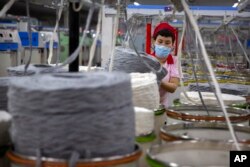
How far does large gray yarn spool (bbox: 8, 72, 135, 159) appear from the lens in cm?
75

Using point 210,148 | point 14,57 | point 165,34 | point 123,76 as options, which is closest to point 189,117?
point 210,148

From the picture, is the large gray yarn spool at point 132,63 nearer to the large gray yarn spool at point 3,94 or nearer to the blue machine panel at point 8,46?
the large gray yarn spool at point 3,94

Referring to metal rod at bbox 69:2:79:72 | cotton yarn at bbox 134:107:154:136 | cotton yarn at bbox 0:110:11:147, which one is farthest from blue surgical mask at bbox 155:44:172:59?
cotton yarn at bbox 0:110:11:147

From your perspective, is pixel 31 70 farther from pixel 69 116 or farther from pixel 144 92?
pixel 69 116

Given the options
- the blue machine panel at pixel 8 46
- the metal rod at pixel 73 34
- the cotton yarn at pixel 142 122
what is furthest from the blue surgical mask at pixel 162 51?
the blue machine panel at pixel 8 46

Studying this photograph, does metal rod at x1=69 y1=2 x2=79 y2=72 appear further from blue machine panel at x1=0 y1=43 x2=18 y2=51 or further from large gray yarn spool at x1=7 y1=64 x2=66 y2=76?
blue machine panel at x1=0 y1=43 x2=18 y2=51

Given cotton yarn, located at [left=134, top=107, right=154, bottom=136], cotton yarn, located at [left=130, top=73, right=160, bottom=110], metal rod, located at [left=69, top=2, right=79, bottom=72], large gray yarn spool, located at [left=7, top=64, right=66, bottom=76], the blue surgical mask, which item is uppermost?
metal rod, located at [left=69, top=2, right=79, bottom=72]

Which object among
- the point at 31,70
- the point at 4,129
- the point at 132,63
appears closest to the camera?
the point at 4,129

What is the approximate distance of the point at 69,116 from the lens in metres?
0.75

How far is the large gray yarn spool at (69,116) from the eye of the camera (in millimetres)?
748

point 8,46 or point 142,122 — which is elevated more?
point 8,46

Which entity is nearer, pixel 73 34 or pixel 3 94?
pixel 3 94

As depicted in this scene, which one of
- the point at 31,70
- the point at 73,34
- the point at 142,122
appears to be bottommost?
the point at 142,122

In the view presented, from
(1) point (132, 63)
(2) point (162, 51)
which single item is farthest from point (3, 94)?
(2) point (162, 51)
